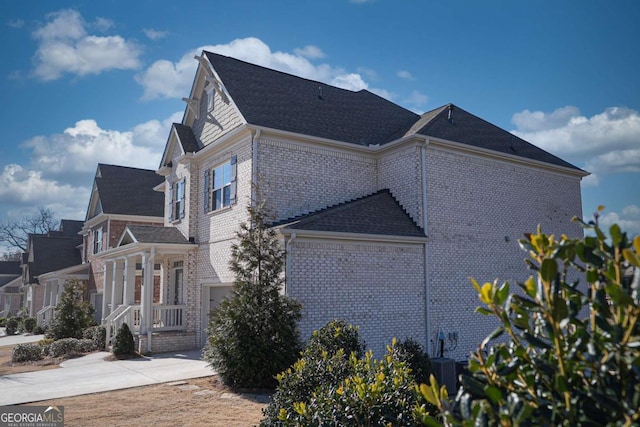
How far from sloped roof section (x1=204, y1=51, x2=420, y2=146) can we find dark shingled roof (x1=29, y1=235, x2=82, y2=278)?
27771 millimetres

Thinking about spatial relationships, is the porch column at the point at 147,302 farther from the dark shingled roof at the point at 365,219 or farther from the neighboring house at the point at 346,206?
the dark shingled roof at the point at 365,219

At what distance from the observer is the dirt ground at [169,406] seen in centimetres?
843

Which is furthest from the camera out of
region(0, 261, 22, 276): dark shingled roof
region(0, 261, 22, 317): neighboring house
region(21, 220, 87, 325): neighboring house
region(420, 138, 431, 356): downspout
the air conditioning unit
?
region(0, 261, 22, 276): dark shingled roof

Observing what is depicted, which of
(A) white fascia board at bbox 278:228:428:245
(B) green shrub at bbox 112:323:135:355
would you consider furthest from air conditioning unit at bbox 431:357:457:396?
(B) green shrub at bbox 112:323:135:355

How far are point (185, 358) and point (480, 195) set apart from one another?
1107 centimetres

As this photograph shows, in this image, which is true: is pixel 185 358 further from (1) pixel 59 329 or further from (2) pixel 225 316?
(1) pixel 59 329

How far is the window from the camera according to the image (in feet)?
101

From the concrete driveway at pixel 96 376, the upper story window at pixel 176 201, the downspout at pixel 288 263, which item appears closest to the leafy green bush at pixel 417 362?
the downspout at pixel 288 263

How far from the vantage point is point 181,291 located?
19.5 m

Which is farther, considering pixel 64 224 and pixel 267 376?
pixel 64 224

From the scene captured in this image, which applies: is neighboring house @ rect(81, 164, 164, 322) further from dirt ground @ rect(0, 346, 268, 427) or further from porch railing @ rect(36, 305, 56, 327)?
dirt ground @ rect(0, 346, 268, 427)

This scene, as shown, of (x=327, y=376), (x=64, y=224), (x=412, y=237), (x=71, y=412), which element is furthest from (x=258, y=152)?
(x=64, y=224)

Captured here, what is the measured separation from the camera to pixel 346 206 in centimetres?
1548

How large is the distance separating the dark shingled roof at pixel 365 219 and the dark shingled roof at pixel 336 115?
253 cm
